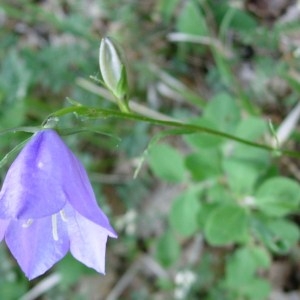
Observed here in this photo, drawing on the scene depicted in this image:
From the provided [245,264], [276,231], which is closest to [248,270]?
[245,264]

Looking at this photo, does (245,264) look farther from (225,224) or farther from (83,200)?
(83,200)

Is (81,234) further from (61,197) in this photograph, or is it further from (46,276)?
(46,276)

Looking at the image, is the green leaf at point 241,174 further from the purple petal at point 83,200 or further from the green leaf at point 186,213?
the purple petal at point 83,200

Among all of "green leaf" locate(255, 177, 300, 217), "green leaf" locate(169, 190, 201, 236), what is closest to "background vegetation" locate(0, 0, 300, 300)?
"green leaf" locate(169, 190, 201, 236)

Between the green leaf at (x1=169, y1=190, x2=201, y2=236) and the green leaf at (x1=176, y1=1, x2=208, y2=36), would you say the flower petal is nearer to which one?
A: the green leaf at (x1=169, y1=190, x2=201, y2=236)

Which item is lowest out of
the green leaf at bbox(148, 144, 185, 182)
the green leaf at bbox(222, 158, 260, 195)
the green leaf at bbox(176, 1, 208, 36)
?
the green leaf at bbox(148, 144, 185, 182)

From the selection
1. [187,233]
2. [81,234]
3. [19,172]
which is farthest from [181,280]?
[19,172]
